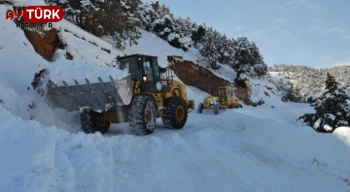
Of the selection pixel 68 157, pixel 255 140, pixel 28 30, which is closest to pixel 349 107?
pixel 255 140

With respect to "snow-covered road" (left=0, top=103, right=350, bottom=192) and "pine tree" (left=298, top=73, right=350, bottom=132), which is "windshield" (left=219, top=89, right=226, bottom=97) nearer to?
"pine tree" (left=298, top=73, right=350, bottom=132)

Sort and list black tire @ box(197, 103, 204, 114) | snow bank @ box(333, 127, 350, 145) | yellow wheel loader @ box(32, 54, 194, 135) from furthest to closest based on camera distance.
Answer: black tire @ box(197, 103, 204, 114)
yellow wheel loader @ box(32, 54, 194, 135)
snow bank @ box(333, 127, 350, 145)

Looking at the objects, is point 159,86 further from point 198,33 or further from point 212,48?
point 198,33

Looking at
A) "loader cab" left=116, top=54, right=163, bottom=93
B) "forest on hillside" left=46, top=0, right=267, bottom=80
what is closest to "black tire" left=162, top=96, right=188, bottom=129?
"loader cab" left=116, top=54, right=163, bottom=93

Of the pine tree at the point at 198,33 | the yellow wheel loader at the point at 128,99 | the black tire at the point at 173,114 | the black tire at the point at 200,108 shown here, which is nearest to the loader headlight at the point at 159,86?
the yellow wheel loader at the point at 128,99

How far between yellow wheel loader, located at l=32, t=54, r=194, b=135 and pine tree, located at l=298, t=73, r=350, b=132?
9353 millimetres

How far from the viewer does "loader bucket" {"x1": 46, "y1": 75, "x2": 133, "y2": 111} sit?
310 inches

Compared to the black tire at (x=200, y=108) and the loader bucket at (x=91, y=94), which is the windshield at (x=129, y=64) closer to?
the loader bucket at (x=91, y=94)

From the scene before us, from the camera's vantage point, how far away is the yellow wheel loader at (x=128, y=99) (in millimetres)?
8047

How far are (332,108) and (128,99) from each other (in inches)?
514

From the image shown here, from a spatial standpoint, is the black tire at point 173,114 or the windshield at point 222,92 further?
the windshield at point 222,92

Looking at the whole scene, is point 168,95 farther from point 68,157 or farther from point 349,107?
point 349,107

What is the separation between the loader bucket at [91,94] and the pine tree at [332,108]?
475 inches

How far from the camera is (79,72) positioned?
8227mm
